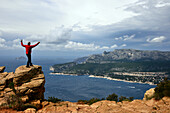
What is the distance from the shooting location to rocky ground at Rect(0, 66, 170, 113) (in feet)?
40.7

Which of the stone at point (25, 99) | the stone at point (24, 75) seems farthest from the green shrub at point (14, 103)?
the stone at point (24, 75)

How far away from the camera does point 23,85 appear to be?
14.8 metres

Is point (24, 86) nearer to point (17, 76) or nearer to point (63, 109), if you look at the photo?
point (17, 76)

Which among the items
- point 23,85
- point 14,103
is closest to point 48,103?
point 14,103

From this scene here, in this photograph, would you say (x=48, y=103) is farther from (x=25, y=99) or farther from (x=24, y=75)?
(x=24, y=75)

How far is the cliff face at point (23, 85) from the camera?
13977mm

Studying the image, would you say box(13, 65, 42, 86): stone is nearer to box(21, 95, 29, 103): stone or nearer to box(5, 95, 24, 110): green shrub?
box(21, 95, 29, 103): stone

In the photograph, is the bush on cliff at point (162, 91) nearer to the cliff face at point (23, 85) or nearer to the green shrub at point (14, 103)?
the cliff face at point (23, 85)

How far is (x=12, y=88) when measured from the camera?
14.5m

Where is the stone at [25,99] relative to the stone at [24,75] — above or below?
below

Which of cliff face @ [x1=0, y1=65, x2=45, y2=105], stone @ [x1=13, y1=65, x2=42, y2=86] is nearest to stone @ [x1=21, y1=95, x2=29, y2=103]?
cliff face @ [x1=0, y1=65, x2=45, y2=105]

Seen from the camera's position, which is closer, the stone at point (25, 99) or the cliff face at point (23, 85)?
the stone at point (25, 99)

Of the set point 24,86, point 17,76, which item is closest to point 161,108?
point 24,86

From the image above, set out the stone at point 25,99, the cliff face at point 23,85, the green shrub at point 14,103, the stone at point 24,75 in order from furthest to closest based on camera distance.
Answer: the stone at point 24,75
the cliff face at point 23,85
the stone at point 25,99
the green shrub at point 14,103
